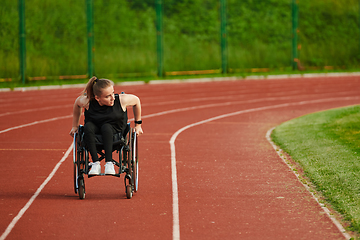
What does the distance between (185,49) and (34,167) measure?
2428 cm

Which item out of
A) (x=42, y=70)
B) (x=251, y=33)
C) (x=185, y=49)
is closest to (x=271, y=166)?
(x=42, y=70)

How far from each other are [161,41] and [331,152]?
22293 millimetres

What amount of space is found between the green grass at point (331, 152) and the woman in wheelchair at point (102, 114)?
2.47 metres

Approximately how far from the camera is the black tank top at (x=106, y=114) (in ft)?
23.1

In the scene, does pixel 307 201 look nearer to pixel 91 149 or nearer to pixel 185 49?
pixel 91 149

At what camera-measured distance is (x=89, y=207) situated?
22.2ft

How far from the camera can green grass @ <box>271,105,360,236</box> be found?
6.94 m

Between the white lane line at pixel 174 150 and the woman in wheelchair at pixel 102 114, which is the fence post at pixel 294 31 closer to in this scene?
the white lane line at pixel 174 150

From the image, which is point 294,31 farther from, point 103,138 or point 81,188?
point 81,188

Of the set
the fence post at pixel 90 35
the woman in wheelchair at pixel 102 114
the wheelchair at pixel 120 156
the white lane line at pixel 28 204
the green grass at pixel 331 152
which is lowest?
the white lane line at pixel 28 204

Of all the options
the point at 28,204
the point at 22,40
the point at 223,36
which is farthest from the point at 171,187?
the point at 223,36

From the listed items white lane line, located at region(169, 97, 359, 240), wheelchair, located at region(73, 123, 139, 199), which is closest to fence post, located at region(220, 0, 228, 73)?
white lane line, located at region(169, 97, 359, 240)

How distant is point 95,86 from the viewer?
23.0ft

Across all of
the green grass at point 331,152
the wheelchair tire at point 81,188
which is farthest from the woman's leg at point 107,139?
the green grass at point 331,152
